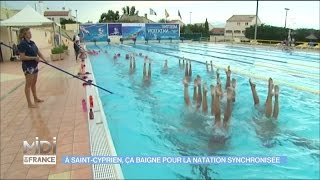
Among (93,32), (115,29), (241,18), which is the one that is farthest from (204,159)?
(241,18)

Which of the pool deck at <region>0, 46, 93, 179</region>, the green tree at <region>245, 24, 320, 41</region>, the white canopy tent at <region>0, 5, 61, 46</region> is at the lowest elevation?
the pool deck at <region>0, 46, 93, 179</region>

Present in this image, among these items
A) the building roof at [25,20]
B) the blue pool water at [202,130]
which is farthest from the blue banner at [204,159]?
the building roof at [25,20]

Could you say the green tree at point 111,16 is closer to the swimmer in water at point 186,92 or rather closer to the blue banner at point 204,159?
the swimmer in water at point 186,92

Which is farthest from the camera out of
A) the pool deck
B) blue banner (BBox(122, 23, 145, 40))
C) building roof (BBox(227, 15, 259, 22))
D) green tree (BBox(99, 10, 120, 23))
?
building roof (BBox(227, 15, 259, 22))

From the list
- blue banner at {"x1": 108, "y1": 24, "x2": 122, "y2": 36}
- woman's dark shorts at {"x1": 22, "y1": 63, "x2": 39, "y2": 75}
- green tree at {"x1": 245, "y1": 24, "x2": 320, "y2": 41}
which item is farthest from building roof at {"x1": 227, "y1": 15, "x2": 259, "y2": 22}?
woman's dark shorts at {"x1": 22, "y1": 63, "x2": 39, "y2": 75}

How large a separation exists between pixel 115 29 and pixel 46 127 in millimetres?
30684

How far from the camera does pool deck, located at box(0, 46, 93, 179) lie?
3783mm

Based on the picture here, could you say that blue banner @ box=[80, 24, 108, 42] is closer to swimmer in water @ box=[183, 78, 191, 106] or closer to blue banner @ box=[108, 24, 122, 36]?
blue banner @ box=[108, 24, 122, 36]

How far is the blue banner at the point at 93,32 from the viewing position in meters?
34.0

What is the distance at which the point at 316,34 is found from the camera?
3388 centimetres

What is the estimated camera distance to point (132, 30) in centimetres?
3584

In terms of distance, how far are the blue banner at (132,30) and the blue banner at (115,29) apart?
443 mm

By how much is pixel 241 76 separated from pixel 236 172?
8.72 meters

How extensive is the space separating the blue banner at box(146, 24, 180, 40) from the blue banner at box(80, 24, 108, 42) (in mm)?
4991
